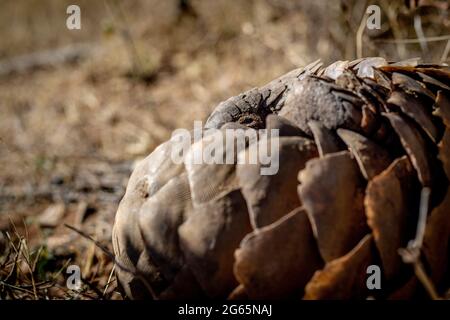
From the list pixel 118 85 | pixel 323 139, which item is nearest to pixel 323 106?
pixel 323 139

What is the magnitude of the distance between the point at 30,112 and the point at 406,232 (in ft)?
11.4

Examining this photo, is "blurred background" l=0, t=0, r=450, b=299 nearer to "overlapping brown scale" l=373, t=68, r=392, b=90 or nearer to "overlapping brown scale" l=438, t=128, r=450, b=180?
"overlapping brown scale" l=373, t=68, r=392, b=90

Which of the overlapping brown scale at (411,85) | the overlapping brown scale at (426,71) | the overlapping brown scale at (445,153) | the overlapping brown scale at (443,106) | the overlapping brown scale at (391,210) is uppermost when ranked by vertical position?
the overlapping brown scale at (426,71)

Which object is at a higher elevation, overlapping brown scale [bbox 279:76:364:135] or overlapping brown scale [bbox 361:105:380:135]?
overlapping brown scale [bbox 279:76:364:135]

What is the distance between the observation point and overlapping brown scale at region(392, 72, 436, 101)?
107 centimetres

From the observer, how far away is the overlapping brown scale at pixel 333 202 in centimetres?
92

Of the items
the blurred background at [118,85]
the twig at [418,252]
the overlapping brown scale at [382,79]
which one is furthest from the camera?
the blurred background at [118,85]

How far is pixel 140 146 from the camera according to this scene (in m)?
2.69

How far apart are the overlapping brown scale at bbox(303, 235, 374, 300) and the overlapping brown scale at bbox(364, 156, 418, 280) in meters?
0.03

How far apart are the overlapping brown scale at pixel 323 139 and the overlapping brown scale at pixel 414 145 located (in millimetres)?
120

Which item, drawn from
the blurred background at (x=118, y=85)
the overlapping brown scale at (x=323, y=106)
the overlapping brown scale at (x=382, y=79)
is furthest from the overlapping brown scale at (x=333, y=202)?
the blurred background at (x=118, y=85)

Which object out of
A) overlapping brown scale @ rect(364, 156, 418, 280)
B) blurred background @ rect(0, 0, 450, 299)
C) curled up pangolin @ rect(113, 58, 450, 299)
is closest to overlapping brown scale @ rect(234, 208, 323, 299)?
curled up pangolin @ rect(113, 58, 450, 299)

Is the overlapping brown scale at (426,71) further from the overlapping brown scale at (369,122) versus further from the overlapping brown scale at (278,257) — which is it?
the overlapping brown scale at (278,257)
